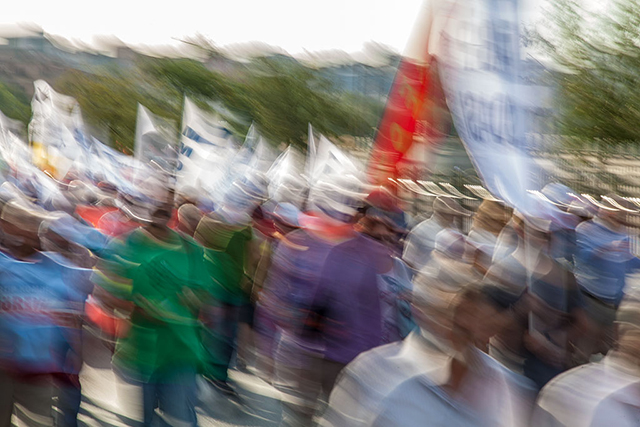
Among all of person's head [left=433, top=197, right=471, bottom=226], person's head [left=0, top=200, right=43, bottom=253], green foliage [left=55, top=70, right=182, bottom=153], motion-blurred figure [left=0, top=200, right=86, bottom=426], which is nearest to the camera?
motion-blurred figure [left=0, top=200, right=86, bottom=426]

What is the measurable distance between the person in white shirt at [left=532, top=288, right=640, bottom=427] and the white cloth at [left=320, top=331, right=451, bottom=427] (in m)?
0.37

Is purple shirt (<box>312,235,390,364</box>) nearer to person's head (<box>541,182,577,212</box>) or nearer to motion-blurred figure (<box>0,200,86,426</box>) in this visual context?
motion-blurred figure (<box>0,200,86,426</box>)

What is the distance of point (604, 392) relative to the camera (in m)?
2.88

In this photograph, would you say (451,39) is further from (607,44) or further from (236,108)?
(236,108)

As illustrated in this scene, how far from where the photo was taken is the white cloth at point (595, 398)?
2822mm

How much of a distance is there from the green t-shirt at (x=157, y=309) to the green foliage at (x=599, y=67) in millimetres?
15895

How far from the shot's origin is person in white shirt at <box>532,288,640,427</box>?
2.83 meters

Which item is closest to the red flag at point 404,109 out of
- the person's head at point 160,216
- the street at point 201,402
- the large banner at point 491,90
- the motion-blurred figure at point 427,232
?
the large banner at point 491,90

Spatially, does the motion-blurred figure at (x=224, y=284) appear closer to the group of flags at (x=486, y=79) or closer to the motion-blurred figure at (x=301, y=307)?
the motion-blurred figure at (x=301, y=307)

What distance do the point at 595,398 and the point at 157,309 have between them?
3.09 meters

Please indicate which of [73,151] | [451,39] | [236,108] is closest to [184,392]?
[451,39]

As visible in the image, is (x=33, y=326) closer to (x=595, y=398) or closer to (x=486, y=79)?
(x=486, y=79)

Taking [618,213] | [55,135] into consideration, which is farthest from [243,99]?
[618,213]

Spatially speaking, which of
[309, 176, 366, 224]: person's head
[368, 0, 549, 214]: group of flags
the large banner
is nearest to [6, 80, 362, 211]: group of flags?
[309, 176, 366, 224]: person's head
